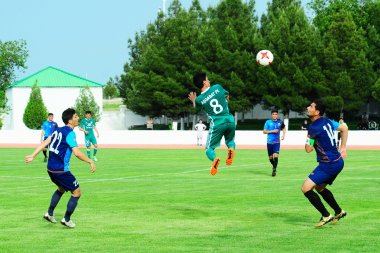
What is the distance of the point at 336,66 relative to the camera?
238 ft

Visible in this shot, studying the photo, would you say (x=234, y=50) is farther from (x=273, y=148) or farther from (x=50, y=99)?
(x=273, y=148)

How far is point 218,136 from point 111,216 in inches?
119

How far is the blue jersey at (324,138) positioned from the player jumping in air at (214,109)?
3.24 m

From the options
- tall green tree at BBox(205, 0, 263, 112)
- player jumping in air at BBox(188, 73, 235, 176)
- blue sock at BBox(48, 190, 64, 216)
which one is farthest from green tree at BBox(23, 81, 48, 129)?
blue sock at BBox(48, 190, 64, 216)

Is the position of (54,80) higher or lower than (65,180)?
lower

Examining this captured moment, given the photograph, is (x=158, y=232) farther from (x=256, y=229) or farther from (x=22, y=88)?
(x=22, y=88)

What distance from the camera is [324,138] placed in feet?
42.2

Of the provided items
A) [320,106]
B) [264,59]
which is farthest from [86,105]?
[320,106]

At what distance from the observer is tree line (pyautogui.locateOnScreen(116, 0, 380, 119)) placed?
2854 inches

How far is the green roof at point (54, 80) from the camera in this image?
102m

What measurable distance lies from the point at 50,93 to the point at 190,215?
8802 cm

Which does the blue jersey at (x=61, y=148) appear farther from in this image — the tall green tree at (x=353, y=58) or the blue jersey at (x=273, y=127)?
the tall green tree at (x=353, y=58)

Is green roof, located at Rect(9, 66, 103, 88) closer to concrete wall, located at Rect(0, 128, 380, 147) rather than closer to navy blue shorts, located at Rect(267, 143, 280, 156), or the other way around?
concrete wall, located at Rect(0, 128, 380, 147)

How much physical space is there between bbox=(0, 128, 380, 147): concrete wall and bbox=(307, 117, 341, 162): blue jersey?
42193 millimetres
